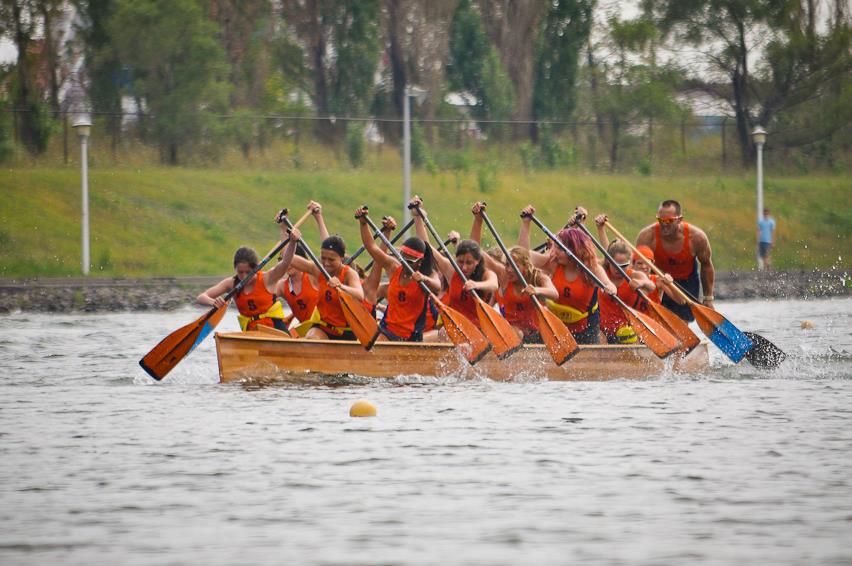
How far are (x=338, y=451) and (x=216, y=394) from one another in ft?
10.2

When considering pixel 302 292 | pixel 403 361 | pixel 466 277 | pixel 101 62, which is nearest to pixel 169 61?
pixel 101 62

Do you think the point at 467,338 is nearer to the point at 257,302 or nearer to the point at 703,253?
the point at 257,302

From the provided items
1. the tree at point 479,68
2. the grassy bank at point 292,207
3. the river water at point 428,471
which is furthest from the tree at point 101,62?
the river water at point 428,471

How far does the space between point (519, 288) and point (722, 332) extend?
205cm

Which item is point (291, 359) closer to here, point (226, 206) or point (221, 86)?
point (226, 206)

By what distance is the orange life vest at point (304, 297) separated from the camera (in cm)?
1392

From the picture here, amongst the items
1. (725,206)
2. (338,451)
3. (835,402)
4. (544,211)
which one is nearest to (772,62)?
(725,206)

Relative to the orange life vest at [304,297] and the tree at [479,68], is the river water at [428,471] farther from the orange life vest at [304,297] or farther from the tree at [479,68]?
the tree at [479,68]

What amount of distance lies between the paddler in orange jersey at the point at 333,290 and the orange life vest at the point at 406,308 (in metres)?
0.41

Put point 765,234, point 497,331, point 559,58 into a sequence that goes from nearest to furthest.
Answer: point 497,331
point 765,234
point 559,58

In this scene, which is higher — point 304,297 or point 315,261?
point 315,261

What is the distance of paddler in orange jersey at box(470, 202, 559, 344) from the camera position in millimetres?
13664

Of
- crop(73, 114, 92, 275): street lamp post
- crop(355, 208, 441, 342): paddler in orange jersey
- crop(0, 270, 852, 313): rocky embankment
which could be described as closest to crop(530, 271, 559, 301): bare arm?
crop(355, 208, 441, 342): paddler in orange jersey

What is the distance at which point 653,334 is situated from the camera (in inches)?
538
